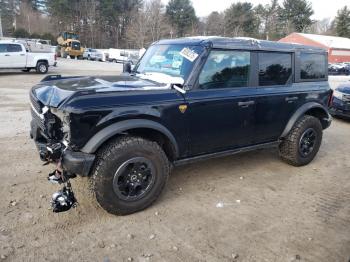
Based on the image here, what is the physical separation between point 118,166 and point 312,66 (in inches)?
146

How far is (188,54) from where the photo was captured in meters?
3.99

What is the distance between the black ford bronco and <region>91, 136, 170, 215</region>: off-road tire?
11mm

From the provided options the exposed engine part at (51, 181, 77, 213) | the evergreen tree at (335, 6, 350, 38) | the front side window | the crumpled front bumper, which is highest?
the evergreen tree at (335, 6, 350, 38)

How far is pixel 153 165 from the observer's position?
12.0 ft

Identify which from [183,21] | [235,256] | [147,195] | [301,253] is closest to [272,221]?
[301,253]

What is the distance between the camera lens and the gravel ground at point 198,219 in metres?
3.06

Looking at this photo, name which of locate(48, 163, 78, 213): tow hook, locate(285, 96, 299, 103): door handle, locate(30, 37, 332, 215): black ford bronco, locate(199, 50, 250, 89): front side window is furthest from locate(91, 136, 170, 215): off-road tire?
locate(285, 96, 299, 103): door handle

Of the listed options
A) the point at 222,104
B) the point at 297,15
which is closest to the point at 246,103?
the point at 222,104

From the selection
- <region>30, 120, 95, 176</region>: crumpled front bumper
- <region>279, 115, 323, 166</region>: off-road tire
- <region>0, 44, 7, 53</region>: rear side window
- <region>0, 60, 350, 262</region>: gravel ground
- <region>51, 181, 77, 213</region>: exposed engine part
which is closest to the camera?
<region>0, 60, 350, 262</region>: gravel ground

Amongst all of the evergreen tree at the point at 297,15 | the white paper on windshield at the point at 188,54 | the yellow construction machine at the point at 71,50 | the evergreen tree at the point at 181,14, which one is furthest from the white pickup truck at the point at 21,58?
the evergreen tree at the point at 297,15

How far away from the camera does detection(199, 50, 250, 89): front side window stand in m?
3.97

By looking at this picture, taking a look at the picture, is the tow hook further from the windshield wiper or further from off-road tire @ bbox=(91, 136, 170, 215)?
the windshield wiper

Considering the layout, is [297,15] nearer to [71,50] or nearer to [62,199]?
[71,50]

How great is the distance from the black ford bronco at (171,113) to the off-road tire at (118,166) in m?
0.01
